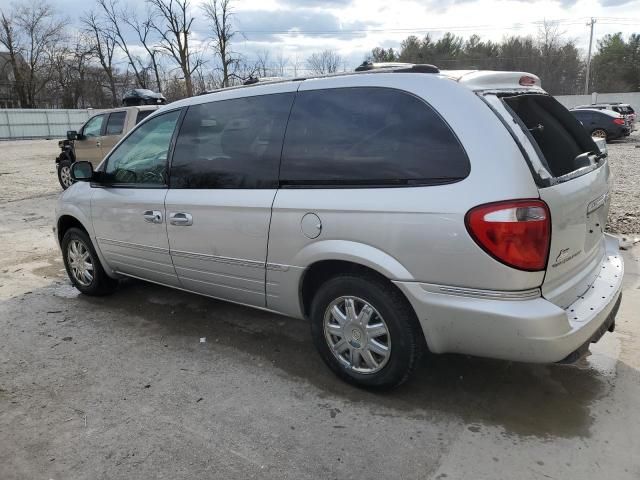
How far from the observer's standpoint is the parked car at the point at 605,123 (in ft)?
68.5

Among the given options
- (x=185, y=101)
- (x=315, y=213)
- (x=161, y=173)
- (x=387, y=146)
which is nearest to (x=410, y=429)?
(x=315, y=213)

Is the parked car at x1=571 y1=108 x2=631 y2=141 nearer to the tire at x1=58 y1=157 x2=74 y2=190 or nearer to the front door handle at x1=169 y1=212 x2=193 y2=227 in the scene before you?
the tire at x1=58 y1=157 x2=74 y2=190

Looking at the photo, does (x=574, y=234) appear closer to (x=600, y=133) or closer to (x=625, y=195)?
(x=625, y=195)

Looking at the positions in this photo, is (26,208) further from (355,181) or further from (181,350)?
(355,181)

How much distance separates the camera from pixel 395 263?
8.98 ft

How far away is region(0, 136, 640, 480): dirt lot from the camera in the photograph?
8.46ft

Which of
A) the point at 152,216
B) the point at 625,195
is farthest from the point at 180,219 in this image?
the point at 625,195

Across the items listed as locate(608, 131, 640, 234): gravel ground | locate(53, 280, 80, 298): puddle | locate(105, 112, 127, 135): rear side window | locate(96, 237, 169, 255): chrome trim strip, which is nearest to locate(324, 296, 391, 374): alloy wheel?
locate(96, 237, 169, 255): chrome trim strip

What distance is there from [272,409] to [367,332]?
2.45 ft

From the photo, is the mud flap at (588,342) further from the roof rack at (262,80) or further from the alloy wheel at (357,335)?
the roof rack at (262,80)

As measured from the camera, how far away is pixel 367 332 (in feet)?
9.86

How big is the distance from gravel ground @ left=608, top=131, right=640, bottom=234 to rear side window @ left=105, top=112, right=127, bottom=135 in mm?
9384

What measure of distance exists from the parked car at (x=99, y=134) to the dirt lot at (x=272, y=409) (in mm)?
7182

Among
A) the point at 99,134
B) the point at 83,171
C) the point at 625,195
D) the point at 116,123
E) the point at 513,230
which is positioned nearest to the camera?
the point at 513,230
